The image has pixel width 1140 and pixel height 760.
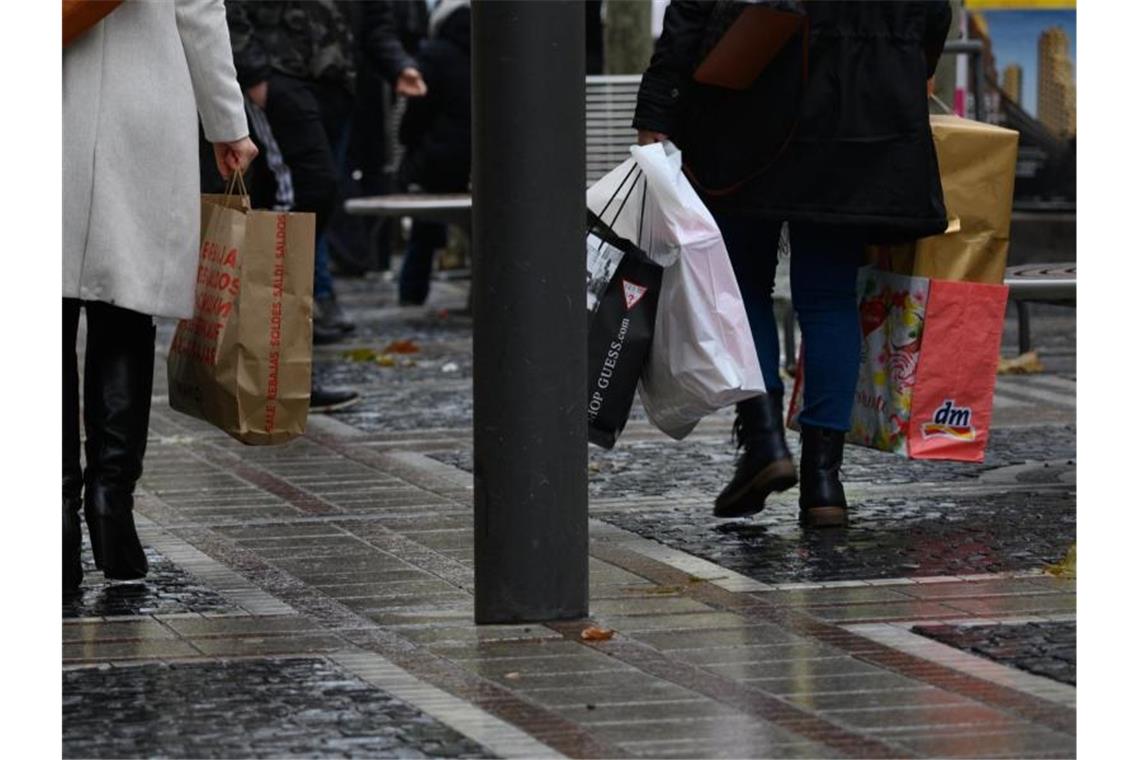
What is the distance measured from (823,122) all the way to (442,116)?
7841 mm

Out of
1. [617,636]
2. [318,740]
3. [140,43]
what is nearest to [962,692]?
[617,636]

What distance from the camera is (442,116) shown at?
47.0 feet

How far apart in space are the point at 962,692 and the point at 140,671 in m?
1.55

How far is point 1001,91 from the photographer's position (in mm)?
12672

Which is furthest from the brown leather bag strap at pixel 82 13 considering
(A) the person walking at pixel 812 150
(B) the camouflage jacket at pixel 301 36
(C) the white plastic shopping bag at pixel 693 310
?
(B) the camouflage jacket at pixel 301 36

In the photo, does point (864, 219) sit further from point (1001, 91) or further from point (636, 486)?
point (1001, 91)

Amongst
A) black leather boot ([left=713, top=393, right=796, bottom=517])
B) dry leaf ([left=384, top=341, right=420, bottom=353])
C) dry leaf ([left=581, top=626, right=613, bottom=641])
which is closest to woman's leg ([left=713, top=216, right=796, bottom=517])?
black leather boot ([left=713, top=393, right=796, bottom=517])

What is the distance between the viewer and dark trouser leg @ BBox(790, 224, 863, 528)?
6.69 metres

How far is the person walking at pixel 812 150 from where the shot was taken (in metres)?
6.57

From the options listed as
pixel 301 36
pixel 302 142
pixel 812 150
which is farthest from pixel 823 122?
pixel 301 36

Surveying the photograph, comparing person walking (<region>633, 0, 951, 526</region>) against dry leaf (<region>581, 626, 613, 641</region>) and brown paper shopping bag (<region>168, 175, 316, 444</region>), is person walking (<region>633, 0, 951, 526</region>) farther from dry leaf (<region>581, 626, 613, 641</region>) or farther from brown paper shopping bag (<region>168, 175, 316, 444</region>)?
dry leaf (<region>581, 626, 613, 641</region>)

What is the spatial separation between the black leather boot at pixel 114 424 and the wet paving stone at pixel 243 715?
0.93m

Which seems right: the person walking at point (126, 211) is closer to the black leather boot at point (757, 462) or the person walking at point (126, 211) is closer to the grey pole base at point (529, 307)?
the grey pole base at point (529, 307)

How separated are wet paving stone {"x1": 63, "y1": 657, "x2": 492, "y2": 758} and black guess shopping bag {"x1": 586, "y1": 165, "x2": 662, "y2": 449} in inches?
53.8
